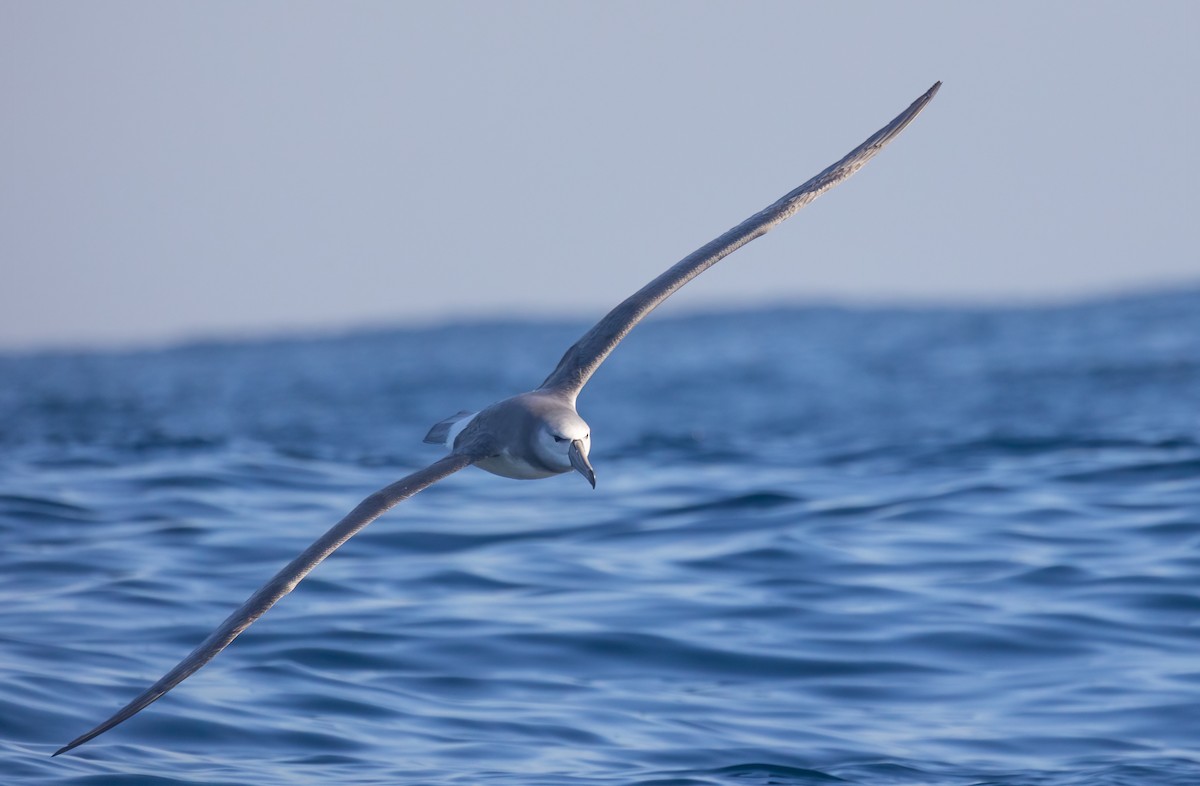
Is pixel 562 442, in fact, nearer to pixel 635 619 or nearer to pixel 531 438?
pixel 531 438

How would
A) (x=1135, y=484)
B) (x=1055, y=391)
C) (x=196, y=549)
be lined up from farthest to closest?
(x=1055, y=391)
(x=1135, y=484)
(x=196, y=549)

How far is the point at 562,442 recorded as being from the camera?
7.71 m

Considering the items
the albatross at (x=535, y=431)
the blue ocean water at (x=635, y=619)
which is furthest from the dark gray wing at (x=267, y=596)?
the blue ocean water at (x=635, y=619)

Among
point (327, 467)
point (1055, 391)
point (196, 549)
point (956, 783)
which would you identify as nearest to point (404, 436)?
point (327, 467)

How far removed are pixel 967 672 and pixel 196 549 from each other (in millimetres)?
5776

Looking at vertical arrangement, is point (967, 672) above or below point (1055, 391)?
below

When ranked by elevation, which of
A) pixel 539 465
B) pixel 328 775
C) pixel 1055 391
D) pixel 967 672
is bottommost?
pixel 328 775

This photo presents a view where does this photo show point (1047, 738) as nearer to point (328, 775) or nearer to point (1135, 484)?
point (328, 775)

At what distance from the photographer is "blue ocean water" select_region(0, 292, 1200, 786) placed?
7527mm

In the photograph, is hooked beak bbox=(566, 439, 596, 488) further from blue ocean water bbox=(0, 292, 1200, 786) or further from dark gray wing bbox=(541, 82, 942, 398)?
blue ocean water bbox=(0, 292, 1200, 786)

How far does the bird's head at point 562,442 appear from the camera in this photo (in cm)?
769

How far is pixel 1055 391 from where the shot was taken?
27.6m

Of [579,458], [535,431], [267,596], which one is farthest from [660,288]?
[267,596]

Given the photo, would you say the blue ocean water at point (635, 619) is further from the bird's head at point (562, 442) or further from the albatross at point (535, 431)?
the bird's head at point (562, 442)
